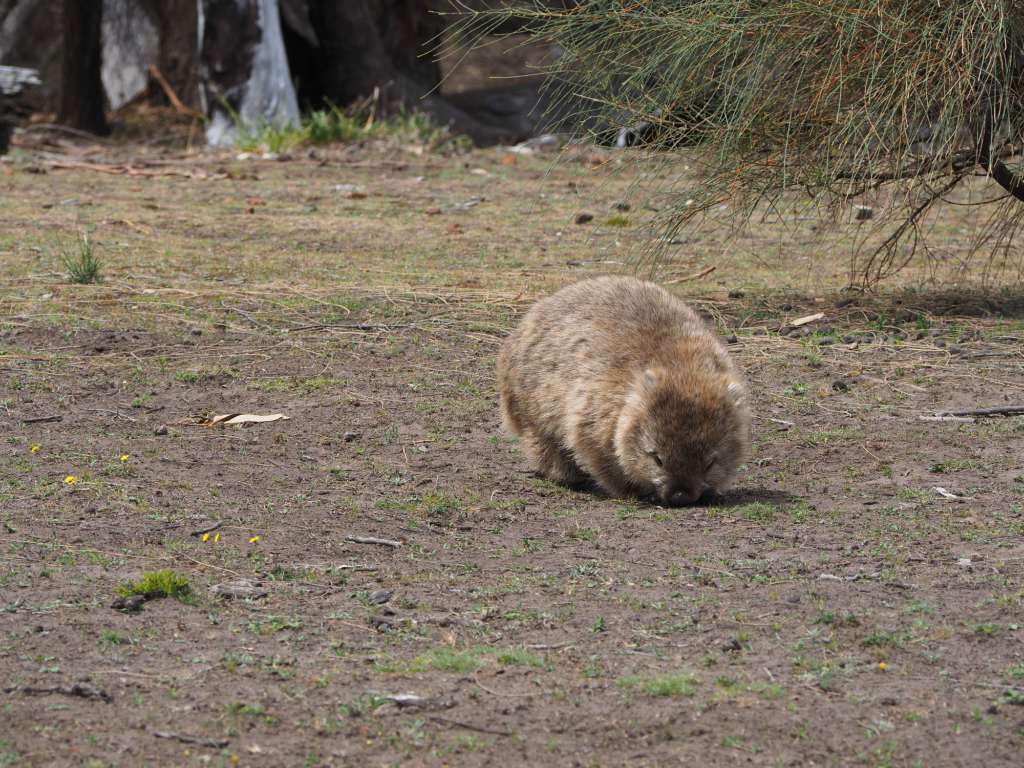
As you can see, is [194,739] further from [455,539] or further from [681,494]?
[681,494]

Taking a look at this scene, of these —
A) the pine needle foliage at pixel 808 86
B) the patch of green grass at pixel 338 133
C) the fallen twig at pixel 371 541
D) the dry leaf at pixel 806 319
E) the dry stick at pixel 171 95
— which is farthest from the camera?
the dry stick at pixel 171 95

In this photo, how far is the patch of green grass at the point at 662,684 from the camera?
3.62 meters

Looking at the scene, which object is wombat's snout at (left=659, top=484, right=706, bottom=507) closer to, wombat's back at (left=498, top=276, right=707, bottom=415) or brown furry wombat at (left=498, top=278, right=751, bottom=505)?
brown furry wombat at (left=498, top=278, right=751, bottom=505)

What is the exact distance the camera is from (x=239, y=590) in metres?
4.35

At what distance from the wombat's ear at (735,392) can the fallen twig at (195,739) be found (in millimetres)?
2805

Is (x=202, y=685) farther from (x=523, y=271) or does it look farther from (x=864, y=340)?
(x=523, y=271)

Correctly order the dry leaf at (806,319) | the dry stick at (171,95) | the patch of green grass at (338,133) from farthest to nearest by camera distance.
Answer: the dry stick at (171,95)
the patch of green grass at (338,133)
the dry leaf at (806,319)

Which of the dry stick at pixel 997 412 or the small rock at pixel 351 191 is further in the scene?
the small rock at pixel 351 191

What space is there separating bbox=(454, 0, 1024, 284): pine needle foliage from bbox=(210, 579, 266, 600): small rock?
4312mm

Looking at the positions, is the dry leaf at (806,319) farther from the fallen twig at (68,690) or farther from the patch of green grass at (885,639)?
the fallen twig at (68,690)

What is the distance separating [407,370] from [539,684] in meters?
4.00

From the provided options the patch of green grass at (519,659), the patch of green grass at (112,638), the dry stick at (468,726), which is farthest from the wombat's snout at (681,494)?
the patch of green grass at (112,638)

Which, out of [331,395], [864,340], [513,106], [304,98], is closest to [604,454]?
[331,395]

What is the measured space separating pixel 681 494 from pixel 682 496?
0.04ft
